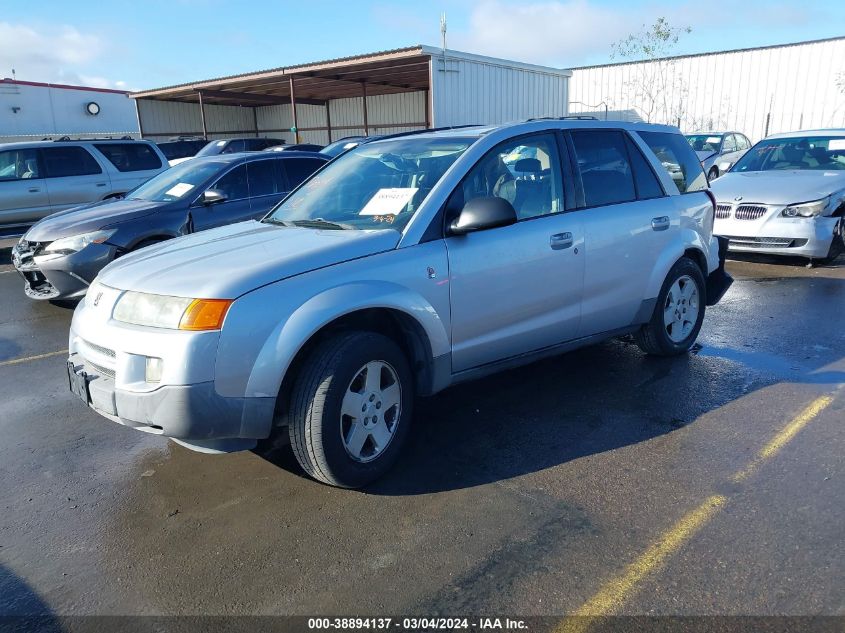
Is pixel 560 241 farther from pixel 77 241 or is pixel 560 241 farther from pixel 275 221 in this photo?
pixel 77 241

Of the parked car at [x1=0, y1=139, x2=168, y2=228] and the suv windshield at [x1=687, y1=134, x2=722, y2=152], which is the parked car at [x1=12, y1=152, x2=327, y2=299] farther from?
the suv windshield at [x1=687, y1=134, x2=722, y2=152]

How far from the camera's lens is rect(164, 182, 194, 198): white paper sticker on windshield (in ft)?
24.3

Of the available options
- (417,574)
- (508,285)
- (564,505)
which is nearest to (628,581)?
(564,505)

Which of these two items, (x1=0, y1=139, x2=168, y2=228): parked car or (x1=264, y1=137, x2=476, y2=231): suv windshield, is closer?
(x1=264, y1=137, x2=476, y2=231): suv windshield

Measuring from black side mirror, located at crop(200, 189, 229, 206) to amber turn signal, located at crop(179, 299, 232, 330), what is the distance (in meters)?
4.45

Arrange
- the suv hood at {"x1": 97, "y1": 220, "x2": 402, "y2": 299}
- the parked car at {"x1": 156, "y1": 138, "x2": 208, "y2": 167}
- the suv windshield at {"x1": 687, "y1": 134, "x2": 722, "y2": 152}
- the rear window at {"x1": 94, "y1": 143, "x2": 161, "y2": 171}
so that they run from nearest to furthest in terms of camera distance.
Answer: the suv hood at {"x1": 97, "y1": 220, "x2": 402, "y2": 299} < the rear window at {"x1": 94, "y1": 143, "x2": 161, "y2": 171} < the suv windshield at {"x1": 687, "y1": 134, "x2": 722, "y2": 152} < the parked car at {"x1": 156, "y1": 138, "x2": 208, "y2": 167}

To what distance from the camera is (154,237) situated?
7.03 metres

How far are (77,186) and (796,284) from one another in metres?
10.9

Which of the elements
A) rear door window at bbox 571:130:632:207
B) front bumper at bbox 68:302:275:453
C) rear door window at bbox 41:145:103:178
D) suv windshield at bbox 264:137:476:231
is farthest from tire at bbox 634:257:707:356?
rear door window at bbox 41:145:103:178

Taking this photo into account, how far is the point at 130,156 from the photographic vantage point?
37.2ft

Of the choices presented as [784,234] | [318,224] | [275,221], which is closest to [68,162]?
[275,221]

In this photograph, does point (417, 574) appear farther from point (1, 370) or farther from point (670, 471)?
point (1, 370)

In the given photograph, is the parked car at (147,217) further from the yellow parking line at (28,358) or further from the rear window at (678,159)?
the rear window at (678,159)

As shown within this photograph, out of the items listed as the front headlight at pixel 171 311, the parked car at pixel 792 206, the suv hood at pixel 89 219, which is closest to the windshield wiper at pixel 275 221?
the front headlight at pixel 171 311
